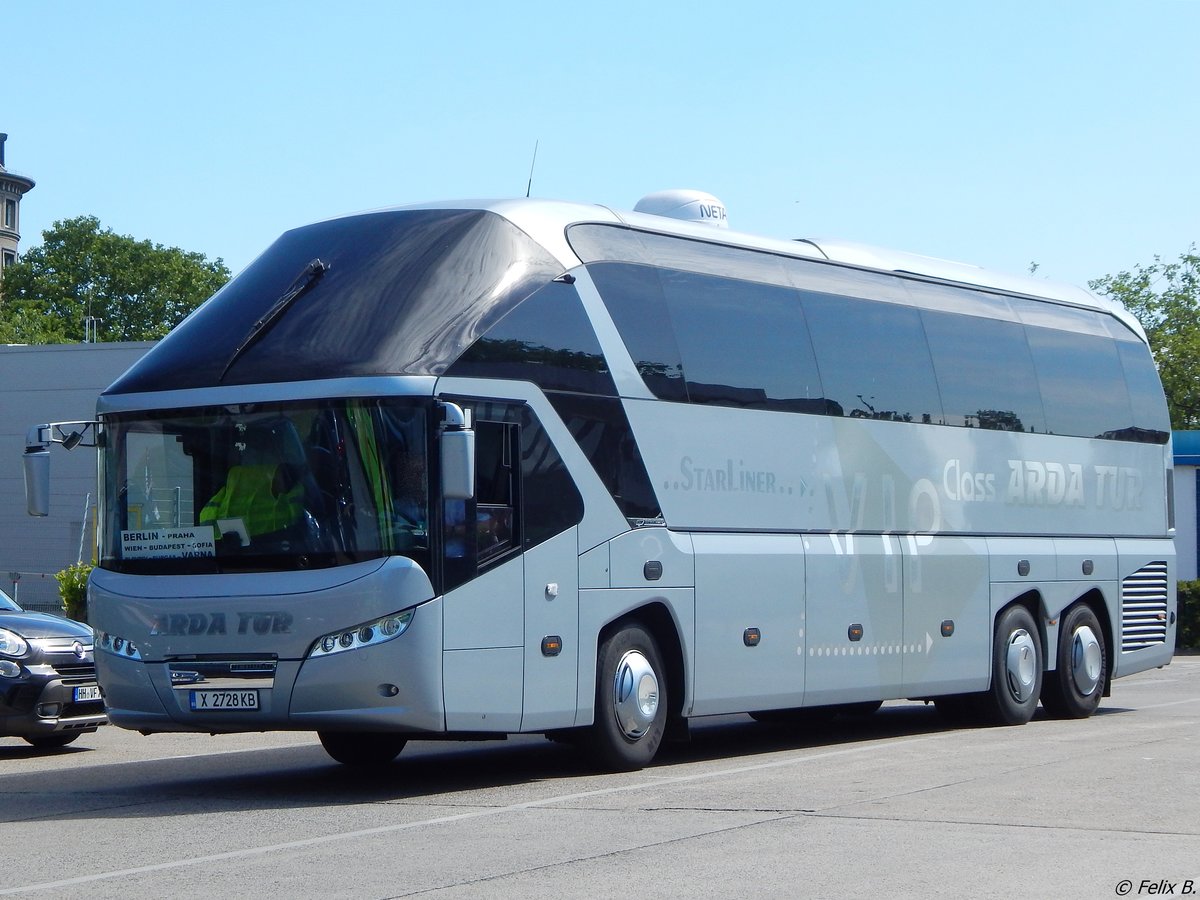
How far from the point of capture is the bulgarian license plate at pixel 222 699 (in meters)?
11.5

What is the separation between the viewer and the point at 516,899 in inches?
298

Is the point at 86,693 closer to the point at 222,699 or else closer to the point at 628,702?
the point at 222,699

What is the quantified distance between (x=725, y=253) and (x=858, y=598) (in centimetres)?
325

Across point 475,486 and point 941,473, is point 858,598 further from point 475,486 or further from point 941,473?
point 475,486

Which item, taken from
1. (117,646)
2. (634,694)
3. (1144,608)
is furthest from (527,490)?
(1144,608)

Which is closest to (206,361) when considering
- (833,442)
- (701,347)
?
(701,347)

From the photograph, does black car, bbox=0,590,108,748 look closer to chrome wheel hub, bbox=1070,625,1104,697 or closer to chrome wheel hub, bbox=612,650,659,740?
chrome wheel hub, bbox=612,650,659,740

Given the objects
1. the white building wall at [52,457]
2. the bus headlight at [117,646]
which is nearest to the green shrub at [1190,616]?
the white building wall at [52,457]

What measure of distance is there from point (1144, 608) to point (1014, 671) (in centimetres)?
304

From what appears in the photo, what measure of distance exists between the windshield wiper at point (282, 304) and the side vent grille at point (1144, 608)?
10980mm

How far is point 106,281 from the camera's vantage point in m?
102

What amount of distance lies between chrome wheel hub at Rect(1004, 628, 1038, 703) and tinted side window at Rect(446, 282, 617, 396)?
669cm

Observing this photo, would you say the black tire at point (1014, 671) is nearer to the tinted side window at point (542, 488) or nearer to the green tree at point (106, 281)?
the tinted side window at point (542, 488)

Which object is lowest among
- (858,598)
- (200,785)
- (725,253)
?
(200,785)
